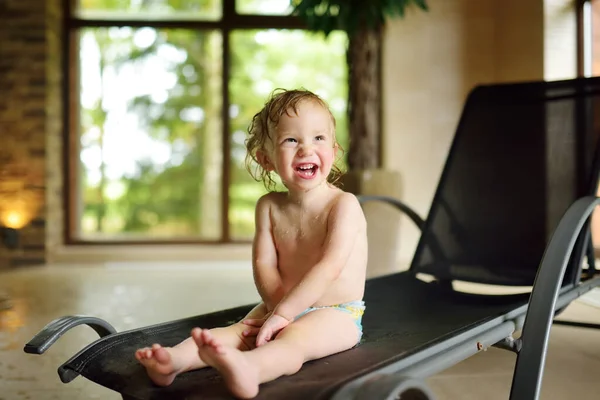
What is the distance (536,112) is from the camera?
223 centimetres

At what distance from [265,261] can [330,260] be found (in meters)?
0.17

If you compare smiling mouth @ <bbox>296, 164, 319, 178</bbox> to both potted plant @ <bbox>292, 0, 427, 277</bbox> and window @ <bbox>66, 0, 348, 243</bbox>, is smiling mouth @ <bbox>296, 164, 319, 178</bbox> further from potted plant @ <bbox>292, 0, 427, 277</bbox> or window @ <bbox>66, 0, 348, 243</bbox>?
window @ <bbox>66, 0, 348, 243</bbox>

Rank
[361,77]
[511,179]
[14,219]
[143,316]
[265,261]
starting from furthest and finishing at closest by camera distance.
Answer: [14,219], [361,77], [143,316], [511,179], [265,261]

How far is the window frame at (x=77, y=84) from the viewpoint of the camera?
4.88 metres

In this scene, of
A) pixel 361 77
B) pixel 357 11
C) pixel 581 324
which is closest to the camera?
pixel 581 324

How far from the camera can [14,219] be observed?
453 cm

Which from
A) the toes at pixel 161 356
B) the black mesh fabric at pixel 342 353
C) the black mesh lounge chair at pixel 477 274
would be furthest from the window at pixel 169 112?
the toes at pixel 161 356

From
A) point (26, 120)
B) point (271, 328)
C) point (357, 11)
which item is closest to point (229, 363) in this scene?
point (271, 328)

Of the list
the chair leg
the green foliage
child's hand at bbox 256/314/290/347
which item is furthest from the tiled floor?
the green foliage

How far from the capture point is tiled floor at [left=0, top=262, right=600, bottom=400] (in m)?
1.74

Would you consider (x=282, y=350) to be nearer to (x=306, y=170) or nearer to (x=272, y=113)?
(x=306, y=170)

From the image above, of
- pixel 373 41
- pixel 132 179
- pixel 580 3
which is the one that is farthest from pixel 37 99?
pixel 580 3

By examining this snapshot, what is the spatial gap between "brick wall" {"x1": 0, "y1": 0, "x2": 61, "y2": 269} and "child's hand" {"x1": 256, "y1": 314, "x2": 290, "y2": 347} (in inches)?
151

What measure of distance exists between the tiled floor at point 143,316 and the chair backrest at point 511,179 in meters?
0.32
